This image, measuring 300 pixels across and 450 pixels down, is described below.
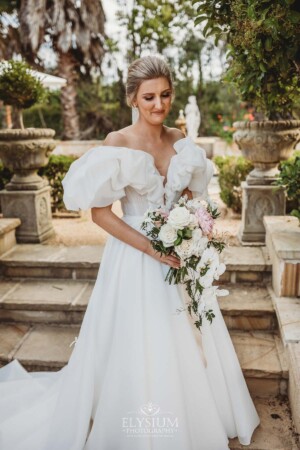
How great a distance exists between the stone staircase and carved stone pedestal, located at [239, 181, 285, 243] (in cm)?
36

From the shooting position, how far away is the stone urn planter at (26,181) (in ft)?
13.3

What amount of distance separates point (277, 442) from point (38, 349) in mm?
1700

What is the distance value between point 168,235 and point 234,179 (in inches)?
155

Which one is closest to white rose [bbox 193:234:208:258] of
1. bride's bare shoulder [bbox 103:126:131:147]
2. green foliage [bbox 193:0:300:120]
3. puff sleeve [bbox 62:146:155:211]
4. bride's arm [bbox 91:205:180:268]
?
bride's arm [bbox 91:205:180:268]

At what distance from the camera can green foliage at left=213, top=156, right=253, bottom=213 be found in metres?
5.55

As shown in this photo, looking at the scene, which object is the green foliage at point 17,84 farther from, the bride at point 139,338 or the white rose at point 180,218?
the white rose at point 180,218

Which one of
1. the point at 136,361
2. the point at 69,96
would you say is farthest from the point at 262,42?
the point at 69,96

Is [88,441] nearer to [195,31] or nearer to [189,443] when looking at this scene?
[189,443]

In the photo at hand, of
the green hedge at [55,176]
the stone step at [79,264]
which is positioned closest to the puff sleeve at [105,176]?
the stone step at [79,264]

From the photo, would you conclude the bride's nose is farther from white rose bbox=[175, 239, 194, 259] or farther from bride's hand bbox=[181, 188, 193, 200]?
white rose bbox=[175, 239, 194, 259]

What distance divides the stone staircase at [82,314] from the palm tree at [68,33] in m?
10.8

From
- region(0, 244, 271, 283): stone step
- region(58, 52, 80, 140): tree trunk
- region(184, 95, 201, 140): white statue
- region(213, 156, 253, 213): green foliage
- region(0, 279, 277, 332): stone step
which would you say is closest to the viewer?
region(0, 279, 277, 332): stone step

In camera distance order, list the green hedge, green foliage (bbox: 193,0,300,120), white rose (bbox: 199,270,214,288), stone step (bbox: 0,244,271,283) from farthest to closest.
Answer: the green hedge → stone step (bbox: 0,244,271,283) → green foliage (bbox: 193,0,300,120) → white rose (bbox: 199,270,214,288)

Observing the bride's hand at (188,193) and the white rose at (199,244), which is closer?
the white rose at (199,244)
